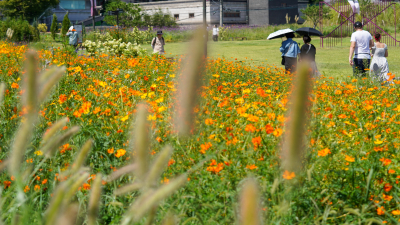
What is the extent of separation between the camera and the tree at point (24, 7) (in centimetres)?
4385

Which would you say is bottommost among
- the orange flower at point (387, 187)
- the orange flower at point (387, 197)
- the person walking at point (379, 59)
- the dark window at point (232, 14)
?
the orange flower at point (387, 197)

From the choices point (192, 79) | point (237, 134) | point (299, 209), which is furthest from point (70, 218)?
point (237, 134)

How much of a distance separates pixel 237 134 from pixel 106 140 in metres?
0.98

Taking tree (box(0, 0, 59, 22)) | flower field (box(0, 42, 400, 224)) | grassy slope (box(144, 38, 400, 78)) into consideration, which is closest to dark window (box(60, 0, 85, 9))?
tree (box(0, 0, 59, 22))

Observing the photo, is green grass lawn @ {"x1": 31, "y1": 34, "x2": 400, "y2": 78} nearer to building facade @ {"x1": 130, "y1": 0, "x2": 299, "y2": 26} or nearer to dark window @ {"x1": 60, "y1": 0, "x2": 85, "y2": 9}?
building facade @ {"x1": 130, "y1": 0, "x2": 299, "y2": 26}

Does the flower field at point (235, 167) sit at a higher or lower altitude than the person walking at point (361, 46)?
lower

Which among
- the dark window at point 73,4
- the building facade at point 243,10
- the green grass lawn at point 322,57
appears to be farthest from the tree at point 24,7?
the green grass lawn at point 322,57

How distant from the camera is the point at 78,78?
17.8ft

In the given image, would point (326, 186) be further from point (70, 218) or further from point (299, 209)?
point (70, 218)

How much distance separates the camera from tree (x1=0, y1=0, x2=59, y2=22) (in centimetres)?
4385

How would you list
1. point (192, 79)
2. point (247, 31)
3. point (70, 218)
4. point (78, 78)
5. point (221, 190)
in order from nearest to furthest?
1. point (70, 218)
2. point (192, 79)
3. point (221, 190)
4. point (78, 78)
5. point (247, 31)

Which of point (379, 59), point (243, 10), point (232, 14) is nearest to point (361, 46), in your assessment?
point (379, 59)

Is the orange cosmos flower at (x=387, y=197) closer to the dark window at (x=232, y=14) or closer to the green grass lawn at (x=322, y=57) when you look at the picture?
the green grass lawn at (x=322, y=57)

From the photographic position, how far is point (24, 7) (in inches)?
1716
